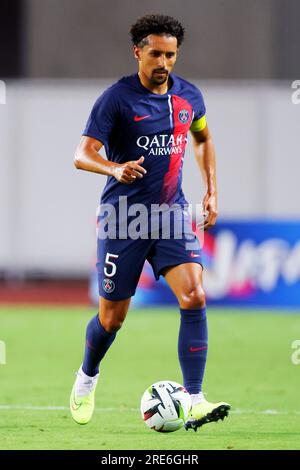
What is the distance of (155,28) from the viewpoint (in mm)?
6871

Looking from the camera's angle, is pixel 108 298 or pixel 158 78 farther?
pixel 108 298

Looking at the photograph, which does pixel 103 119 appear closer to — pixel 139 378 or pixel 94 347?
pixel 94 347

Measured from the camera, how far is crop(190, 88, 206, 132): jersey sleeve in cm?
722

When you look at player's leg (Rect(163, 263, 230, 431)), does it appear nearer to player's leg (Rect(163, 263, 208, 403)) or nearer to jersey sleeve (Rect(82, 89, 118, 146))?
player's leg (Rect(163, 263, 208, 403))

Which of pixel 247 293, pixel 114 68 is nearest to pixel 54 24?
pixel 114 68

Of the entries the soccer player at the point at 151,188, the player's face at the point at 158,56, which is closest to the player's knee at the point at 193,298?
the soccer player at the point at 151,188

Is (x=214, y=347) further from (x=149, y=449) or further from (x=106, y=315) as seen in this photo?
(x=149, y=449)

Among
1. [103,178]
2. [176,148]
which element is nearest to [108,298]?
[176,148]

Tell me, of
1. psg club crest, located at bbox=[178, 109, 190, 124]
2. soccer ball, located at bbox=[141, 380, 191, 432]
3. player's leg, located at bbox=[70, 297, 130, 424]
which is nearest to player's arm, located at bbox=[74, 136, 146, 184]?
psg club crest, located at bbox=[178, 109, 190, 124]

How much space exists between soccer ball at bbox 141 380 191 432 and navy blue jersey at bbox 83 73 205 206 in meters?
1.13

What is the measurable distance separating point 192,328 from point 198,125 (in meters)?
1.33

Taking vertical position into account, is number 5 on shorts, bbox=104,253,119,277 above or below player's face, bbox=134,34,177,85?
below

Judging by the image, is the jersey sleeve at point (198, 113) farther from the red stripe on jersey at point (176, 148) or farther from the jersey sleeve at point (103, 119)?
the jersey sleeve at point (103, 119)

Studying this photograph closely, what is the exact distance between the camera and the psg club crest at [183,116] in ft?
23.2
